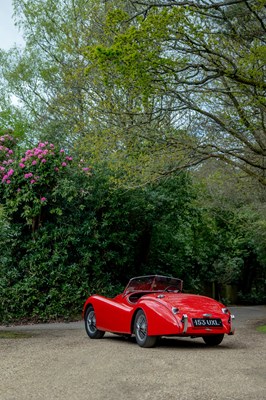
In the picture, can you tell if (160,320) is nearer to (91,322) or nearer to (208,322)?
(208,322)

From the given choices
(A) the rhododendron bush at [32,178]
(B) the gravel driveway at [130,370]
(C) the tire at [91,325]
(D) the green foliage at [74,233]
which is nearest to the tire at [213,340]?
(B) the gravel driveway at [130,370]

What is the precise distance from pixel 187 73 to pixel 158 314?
701 centimetres

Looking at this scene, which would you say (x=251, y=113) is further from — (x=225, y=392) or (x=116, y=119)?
(x=225, y=392)

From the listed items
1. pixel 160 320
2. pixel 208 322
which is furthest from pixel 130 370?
pixel 208 322

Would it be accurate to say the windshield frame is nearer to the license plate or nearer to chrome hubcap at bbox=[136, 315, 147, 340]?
chrome hubcap at bbox=[136, 315, 147, 340]

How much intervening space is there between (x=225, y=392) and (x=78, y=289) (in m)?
11.7

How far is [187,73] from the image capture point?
14531 millimetres

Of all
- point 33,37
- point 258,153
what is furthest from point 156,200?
point 33,37

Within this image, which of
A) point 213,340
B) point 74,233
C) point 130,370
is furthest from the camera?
point 74,233

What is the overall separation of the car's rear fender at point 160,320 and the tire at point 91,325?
2.13 metres

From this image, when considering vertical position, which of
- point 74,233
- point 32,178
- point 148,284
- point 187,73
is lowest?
point 148,284

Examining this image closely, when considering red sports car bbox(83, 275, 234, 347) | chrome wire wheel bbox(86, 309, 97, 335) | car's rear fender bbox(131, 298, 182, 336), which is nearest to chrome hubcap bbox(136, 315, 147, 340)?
Answer: red sports car bbox(83, 275, 234, 347)

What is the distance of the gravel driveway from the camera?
6.27 metres

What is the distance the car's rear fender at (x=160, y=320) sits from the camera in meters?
9.62
